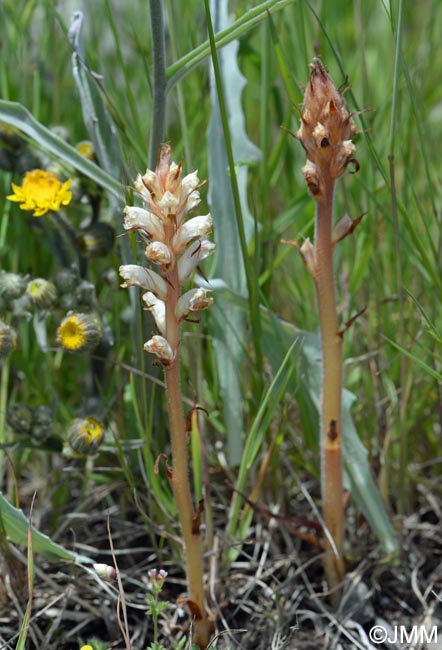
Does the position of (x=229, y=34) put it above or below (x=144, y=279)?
above

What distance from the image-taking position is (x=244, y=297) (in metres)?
1.48

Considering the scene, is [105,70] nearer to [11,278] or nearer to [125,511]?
[11,278]

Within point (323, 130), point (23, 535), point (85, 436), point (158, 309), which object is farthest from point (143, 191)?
point (23, 535)

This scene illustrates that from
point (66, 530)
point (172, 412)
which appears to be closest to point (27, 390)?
point (66, 530)

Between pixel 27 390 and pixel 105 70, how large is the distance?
0.85 m

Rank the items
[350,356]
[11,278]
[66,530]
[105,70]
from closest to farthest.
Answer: [11,278], [66,530], [350,356], [105,70]

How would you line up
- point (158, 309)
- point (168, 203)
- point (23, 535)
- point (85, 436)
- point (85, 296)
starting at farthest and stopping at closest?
1. point (85, 296)
2. point (85, 436)
3. point (23, 535)
4. point (158, 309)
5. point (168, 203)

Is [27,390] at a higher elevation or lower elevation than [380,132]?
lower

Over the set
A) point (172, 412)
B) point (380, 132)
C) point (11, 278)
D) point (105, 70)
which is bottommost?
point (172, 412)

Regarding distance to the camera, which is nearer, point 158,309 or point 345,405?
point 158,309

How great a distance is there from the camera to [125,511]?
168 cm

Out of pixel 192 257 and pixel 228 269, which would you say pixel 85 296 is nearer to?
pixel 228 269

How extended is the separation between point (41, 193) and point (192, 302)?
0.57 metres

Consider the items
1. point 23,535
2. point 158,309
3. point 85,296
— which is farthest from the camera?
point 85,296
